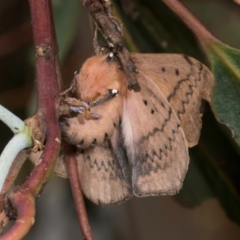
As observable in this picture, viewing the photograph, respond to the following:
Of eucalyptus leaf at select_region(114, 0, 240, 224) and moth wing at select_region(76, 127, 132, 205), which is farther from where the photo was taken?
eucalyptus leaf at select_region(114, 0, 240, 224)

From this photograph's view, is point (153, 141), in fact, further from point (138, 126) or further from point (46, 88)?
point (46, 88)

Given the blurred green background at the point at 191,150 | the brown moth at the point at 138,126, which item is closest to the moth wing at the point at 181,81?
the brown moth at the point at 138,126

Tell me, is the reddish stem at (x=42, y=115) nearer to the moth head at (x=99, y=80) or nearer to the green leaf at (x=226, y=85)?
the moth head at (x=99, y=80)

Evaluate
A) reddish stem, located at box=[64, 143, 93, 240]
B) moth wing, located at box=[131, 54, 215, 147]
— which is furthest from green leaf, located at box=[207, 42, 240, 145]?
reddish stem, located at box=[64, 143, 93, 240]

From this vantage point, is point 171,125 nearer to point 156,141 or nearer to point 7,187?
point 156,141

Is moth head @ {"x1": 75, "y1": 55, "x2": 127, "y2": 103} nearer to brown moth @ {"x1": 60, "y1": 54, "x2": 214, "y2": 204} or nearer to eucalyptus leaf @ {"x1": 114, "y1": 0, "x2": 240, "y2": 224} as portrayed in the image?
brown moth @ {"x1": 60, "y1": 54, "x2": 214, "y2": 204}

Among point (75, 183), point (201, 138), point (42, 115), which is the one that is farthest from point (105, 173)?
point (201, 138)
